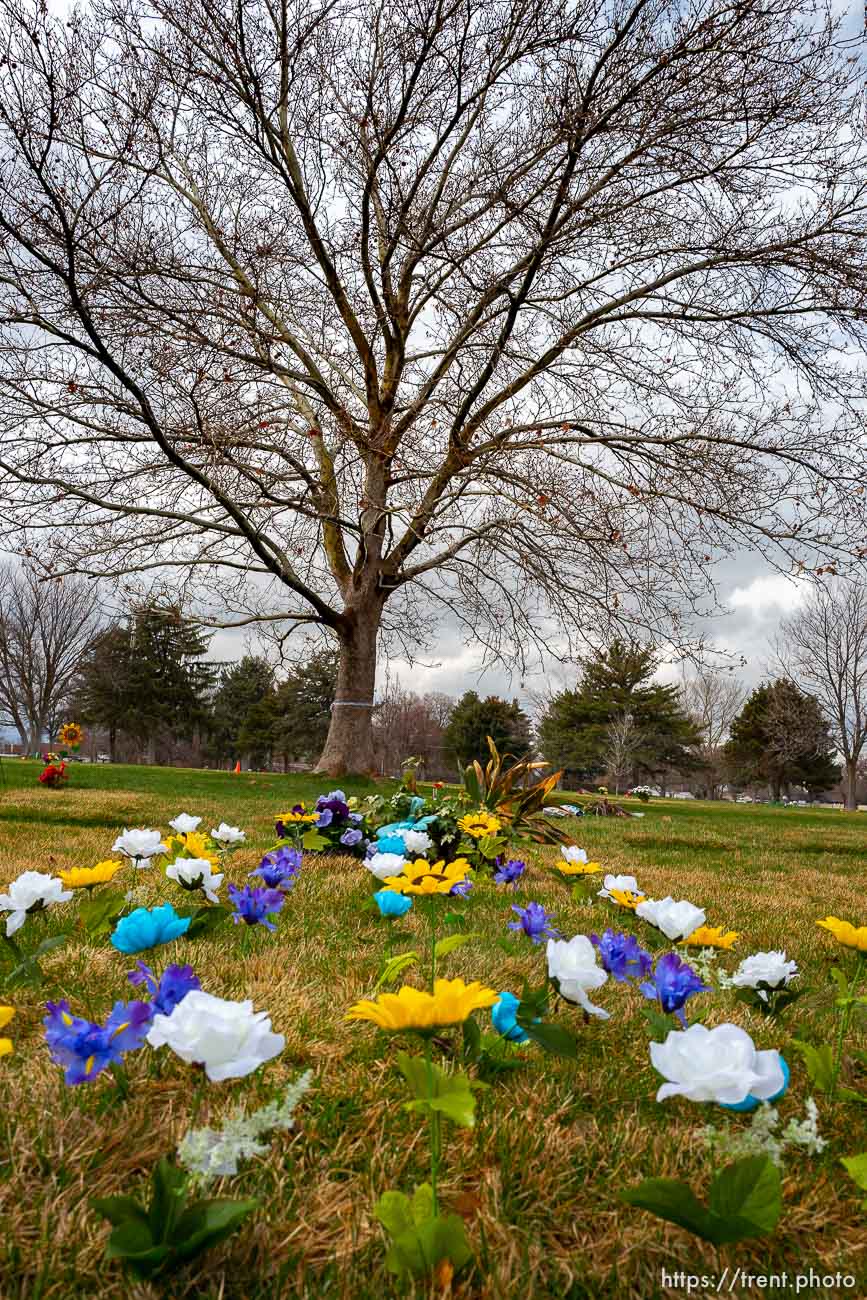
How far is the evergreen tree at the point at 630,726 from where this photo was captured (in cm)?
3859

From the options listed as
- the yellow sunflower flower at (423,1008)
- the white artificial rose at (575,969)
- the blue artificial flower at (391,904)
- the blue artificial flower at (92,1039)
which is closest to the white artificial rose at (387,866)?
the blue artificial flower at (391,904)

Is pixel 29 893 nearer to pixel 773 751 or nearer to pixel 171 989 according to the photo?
pixel 171 989

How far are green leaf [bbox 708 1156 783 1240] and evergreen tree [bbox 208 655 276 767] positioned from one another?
4253cm

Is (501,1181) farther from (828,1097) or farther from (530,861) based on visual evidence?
(530,861)

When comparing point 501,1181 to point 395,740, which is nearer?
point 501,1181

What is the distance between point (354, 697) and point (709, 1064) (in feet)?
34.3

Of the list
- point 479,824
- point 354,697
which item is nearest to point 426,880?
point 479,824

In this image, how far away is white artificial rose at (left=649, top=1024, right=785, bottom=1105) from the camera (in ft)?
2.68

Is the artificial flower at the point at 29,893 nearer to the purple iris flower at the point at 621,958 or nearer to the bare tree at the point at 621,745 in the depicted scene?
the purple iris flower at the point at 621,958

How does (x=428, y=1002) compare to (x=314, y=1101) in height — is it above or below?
above

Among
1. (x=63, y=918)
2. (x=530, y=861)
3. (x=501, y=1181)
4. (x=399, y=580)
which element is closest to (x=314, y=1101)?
(x=501, y=1181)

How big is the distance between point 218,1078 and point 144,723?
4078 cm

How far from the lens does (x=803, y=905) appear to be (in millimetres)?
3586

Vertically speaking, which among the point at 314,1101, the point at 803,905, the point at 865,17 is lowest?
the point at 803,905
